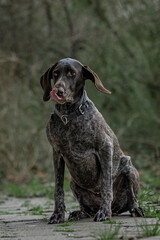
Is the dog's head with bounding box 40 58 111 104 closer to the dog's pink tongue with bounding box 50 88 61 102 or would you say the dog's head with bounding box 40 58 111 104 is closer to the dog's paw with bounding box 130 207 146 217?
the dog's pink tongue with bounding box 50 88 61 102

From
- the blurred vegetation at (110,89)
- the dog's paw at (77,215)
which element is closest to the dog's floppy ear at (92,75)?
the dog's paw at (77,215)

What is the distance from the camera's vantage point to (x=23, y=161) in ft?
43.6

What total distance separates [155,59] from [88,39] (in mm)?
3258

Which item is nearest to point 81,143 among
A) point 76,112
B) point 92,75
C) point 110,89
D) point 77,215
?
point 76,112

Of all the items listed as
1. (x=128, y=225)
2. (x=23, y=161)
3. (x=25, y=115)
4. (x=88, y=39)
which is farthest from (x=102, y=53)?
(x=128, y=225)

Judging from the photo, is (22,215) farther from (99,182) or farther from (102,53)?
(102,53)

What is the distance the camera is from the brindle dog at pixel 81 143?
5219 millimetres

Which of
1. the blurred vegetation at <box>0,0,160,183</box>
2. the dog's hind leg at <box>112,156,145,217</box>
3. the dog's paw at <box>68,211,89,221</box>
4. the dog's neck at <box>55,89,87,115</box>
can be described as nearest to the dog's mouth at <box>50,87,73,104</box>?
the dog's neck at <box>55,89,87,115</box>

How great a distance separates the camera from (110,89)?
46.1 ft

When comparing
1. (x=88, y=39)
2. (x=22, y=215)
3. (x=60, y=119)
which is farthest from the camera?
(x=88, y=39)

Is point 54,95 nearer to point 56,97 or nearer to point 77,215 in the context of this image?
point 56,97

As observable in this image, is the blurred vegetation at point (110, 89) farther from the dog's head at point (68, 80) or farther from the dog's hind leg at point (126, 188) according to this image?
the dog's head at point (68, 80)

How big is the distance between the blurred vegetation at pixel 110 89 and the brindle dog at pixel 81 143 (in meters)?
6.67

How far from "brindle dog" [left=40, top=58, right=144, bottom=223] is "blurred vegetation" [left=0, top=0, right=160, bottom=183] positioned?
6.67 meters
